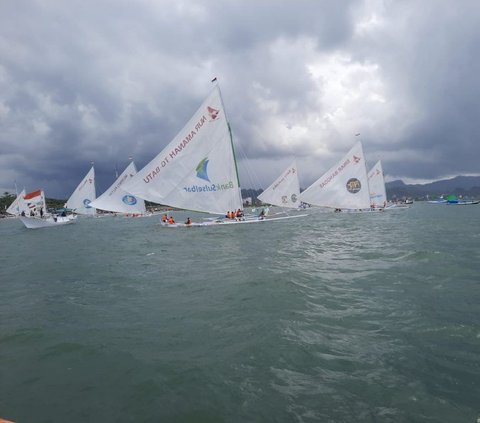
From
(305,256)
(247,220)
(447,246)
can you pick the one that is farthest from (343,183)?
(305,256)

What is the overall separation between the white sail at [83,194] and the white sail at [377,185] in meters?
58.7

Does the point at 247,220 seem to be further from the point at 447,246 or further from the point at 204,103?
the point at 447,246

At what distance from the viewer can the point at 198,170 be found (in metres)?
35.0

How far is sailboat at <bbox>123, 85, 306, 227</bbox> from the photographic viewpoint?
34469 mm

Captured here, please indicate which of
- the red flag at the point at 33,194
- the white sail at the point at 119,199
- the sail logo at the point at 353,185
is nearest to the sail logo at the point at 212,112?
the white sail at the point at 119,199

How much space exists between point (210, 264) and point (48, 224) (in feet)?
165

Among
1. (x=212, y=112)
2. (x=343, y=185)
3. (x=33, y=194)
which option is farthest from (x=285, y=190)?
(x=33, y=194)

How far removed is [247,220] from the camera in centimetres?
3559

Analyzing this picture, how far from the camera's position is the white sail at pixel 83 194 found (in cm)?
7538

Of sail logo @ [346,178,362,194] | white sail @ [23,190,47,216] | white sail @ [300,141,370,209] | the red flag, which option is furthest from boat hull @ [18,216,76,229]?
sail logo @ [346,178,362,194]

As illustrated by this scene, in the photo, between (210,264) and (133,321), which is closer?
(133,321)

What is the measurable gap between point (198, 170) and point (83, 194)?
2005 inches

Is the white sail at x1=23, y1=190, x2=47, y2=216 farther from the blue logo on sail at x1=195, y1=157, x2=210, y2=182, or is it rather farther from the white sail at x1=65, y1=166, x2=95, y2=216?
the blue logo on sail at x1=195, y1=157, x2=210, y2=182

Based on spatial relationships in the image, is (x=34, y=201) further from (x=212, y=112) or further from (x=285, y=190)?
(x=212, y=112)
